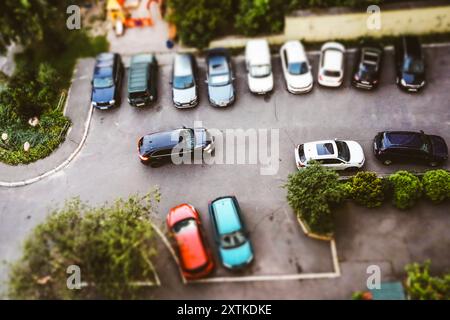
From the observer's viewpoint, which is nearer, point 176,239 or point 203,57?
point 176,239

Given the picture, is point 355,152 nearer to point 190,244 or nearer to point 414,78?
point 414,78

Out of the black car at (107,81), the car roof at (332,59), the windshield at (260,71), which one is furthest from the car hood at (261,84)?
the black car at (107,81)

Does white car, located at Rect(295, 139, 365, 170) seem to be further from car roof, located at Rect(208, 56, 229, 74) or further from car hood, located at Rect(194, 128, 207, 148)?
car roof, located at Rect(208, 56, 229, 74)

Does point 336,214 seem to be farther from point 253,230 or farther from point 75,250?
point 75,250

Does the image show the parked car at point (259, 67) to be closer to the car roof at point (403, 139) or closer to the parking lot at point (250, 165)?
the parking lot at point (250, 165)

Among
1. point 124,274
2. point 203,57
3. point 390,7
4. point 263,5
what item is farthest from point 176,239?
point 390,7

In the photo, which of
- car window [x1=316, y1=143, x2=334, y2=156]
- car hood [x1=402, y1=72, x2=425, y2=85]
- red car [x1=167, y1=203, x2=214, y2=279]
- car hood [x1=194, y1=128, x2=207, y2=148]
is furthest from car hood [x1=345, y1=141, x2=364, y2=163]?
red car [x1=167, y1=203, x2=214, y2=279]

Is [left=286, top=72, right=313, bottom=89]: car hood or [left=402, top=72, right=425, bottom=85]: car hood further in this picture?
[left=286, top=72, right=313, bottom=89]: car hood
